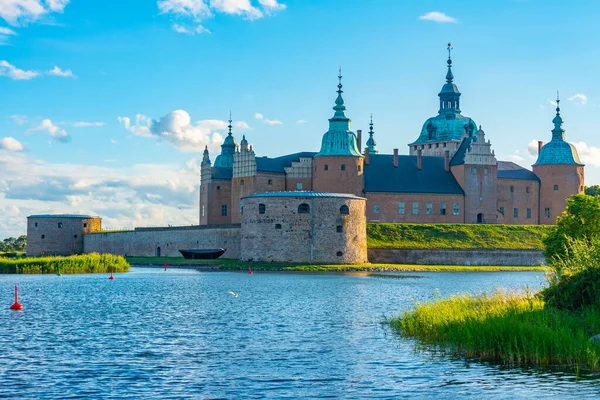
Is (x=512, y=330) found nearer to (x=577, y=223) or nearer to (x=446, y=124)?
(x=577, y=223)

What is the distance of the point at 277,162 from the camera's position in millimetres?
83625

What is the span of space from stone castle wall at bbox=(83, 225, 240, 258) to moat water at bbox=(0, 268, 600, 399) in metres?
31.5

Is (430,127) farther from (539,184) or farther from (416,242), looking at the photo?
(416,242)

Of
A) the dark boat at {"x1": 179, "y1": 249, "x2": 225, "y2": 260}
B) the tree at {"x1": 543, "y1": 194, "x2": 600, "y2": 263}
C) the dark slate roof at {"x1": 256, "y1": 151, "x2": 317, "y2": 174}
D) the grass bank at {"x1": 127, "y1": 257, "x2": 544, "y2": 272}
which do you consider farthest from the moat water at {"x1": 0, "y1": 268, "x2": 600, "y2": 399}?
the dark slate roof at {"x1": 256, "y1": 151, "x2": 317, "y2": 174}

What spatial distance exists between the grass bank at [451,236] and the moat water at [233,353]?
100 ft

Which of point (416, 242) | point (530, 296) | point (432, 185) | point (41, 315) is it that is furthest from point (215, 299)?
point (432, 185)

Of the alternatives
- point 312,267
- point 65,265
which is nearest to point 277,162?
point 312,267

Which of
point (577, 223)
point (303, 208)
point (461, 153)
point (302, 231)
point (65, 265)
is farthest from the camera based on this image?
point (461, 153)

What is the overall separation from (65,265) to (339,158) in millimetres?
26665

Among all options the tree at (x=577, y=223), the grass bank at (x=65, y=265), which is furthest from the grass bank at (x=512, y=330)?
the grass bank at (x=65, y=265)

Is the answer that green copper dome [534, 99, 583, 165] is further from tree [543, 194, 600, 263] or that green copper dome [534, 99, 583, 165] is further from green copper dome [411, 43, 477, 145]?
tree [543, 194, 600, 263]

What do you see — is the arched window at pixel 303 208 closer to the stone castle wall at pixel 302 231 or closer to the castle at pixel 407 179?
the stone castle wall at pixel 302 231

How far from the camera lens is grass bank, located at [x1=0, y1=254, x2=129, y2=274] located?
60344 mm

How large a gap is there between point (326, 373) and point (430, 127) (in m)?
82.8
